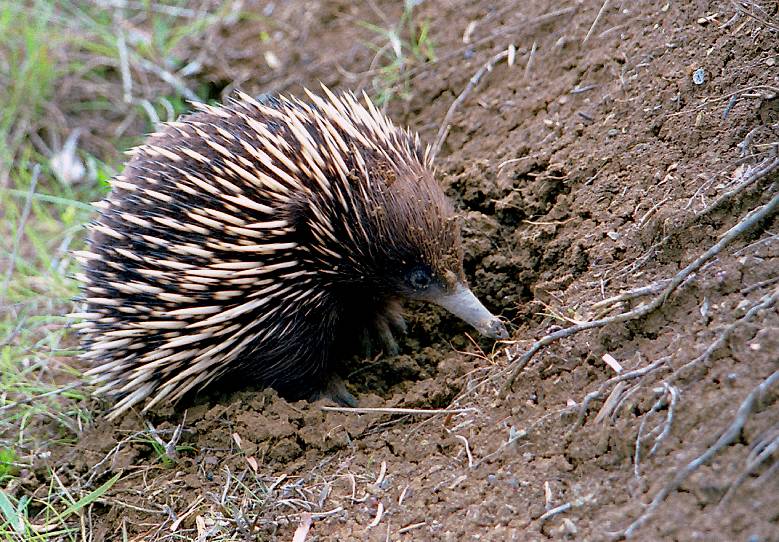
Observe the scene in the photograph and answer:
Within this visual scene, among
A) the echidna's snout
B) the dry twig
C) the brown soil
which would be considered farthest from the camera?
the dry twig

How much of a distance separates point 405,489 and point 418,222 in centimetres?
100

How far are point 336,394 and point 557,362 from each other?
118 cm

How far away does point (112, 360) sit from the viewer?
3.78 m

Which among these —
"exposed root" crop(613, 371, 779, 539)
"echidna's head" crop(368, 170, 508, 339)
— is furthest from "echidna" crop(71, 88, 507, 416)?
"exposed root" crop(613, 371, 779, 539)

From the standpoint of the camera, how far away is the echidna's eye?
3.45m

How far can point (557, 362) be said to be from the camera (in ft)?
10.0

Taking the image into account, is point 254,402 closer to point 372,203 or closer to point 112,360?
point 112,360

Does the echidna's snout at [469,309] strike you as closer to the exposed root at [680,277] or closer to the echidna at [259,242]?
the echidna at [259,242]

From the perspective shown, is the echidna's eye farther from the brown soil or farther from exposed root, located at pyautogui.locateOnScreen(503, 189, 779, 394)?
exposed root, located at pyautogui.locateOnScreen(503, 189, 779, 394)

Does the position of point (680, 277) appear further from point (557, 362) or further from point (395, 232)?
point (395, 232)

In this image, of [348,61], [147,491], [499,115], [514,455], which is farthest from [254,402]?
[348,61]

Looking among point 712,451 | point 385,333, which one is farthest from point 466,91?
point 712,451

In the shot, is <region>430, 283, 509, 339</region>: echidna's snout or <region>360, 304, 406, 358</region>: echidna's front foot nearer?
<region>430, 283, 509, 339</region>: echidna's snout

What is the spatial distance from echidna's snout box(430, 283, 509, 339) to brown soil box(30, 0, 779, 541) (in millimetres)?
122
